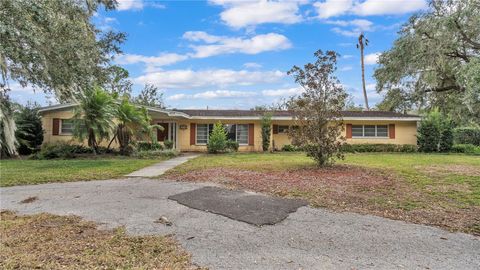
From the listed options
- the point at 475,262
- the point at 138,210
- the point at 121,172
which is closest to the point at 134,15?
the point at 121,172

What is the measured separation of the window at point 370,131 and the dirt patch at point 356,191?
10799 mm

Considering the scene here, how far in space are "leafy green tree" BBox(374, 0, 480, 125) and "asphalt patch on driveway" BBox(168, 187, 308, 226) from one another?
15.4 feet

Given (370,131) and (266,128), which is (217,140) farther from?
(370,131)

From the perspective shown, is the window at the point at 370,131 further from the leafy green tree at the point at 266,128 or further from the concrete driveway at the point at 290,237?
the concrete driveway at the point at 290,237

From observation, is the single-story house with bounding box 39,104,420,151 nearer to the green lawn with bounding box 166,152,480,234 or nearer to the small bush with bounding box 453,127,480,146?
the small bush with bounding box 453,127,480,146

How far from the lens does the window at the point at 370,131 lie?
68.4ft

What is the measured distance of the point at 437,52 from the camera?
29.6ft

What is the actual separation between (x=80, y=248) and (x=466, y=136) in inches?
1009

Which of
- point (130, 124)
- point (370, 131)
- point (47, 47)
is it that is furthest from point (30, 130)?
point (370, 131)

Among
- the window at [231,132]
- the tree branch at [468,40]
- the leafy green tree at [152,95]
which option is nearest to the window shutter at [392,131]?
the window at [231,132]

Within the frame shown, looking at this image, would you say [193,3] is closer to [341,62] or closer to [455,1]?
[341,62]

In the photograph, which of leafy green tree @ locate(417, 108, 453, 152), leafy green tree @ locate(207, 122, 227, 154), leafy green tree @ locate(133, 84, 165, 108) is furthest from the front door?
leafy green tree @ locate(417, 108, 453, 152)

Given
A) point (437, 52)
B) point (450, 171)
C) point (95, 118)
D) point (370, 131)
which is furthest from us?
point (370, 131)

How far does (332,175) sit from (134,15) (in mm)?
8909
